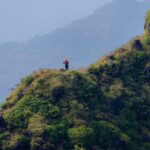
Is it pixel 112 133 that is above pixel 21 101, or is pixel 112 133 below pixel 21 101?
below

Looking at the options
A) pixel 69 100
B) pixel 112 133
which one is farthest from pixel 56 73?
pixel 112 133

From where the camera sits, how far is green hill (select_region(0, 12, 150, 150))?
34875 millimetres

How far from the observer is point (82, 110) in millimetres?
37594

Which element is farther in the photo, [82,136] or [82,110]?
[82,110]

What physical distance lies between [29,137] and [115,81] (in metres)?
10.1

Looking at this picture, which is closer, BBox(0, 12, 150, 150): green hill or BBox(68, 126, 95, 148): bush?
BBox(68, 126, 95, 148): bush

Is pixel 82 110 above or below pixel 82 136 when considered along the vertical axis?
above

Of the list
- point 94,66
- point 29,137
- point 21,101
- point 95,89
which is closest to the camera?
point 29,137

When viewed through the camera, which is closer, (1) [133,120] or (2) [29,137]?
(2) [29,137]

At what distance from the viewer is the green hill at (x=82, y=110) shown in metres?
34.9

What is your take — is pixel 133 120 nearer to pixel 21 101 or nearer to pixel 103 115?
pixel 103 115

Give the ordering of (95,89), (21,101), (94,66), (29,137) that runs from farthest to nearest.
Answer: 1. (94,66)
2. (95,89)
3. (21,101)
4. (29,137)

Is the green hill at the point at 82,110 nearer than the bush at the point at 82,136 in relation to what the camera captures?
No

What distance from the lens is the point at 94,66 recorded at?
43.6 meters
